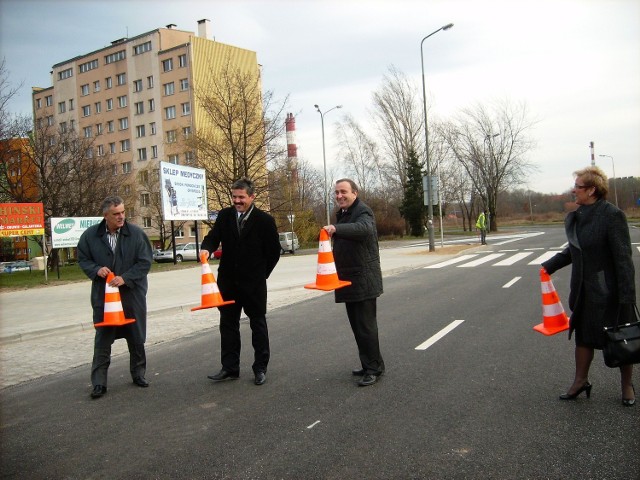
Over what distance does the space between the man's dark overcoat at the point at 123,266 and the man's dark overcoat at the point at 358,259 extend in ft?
6.70

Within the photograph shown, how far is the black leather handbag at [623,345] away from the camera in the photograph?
12.9 ft

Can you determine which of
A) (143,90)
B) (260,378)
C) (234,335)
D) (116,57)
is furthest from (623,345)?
(116,57)

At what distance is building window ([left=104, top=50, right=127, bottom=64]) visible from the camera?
212 feet

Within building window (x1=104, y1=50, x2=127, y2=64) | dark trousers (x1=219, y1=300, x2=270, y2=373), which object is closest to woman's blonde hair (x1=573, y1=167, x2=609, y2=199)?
dark trousers (x1=219, y1=300, x2=270, y2=373)

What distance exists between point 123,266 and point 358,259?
7.93ft

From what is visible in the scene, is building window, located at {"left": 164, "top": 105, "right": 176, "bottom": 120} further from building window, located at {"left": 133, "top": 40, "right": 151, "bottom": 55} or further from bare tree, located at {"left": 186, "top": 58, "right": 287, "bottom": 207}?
bare tree, located at {"left": 186, "top": 58, "right": 287, "bottom": 207}

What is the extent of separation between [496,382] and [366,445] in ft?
6.07

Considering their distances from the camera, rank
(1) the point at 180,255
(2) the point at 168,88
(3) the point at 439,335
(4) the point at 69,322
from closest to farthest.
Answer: (3) the point at 439,335, (4) the point at 69,322, (1) the point at 180,255, (2) the point at 168,88

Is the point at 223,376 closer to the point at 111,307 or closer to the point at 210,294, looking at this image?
the point at 210,294

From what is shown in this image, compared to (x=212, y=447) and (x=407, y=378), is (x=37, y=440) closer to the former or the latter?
(x=212, y=447)

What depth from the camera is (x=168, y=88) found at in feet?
202

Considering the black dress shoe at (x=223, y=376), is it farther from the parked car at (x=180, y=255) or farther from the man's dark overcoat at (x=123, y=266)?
the parked car at (x=180, y=255)

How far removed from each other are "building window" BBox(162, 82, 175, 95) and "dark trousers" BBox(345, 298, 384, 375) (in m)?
61.0

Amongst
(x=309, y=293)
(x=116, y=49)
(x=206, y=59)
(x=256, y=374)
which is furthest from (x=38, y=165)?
(x=116, y=49)
